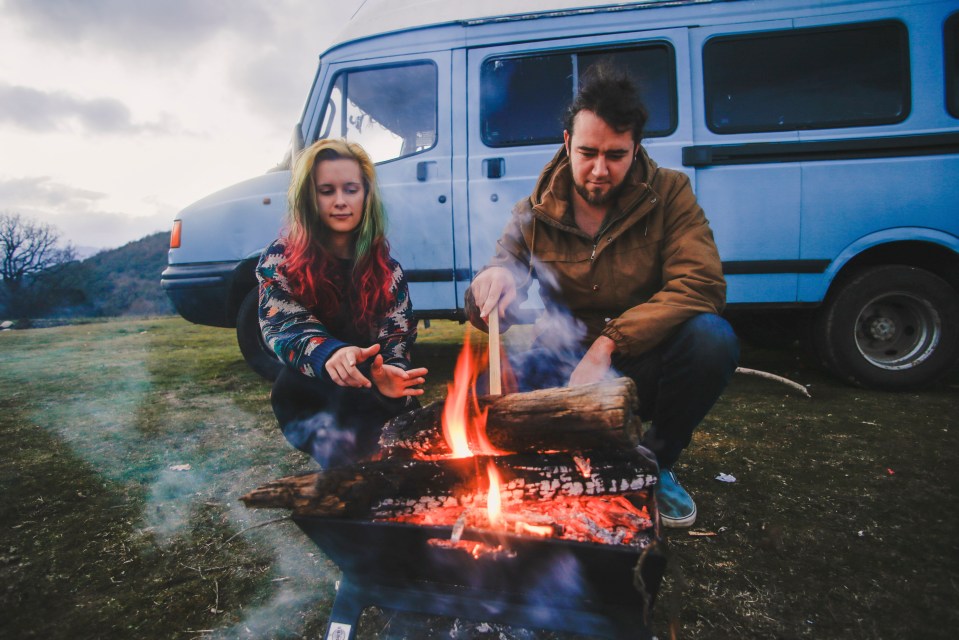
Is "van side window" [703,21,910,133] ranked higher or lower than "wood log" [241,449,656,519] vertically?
higher

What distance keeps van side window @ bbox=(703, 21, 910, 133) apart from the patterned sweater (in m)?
2.75

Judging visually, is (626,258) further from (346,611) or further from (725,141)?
(725,141)

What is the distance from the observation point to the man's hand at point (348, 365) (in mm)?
1480

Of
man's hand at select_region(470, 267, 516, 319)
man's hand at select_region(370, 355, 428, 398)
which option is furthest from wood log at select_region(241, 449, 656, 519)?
man's hand at select_region(470, 267, 516, 319)

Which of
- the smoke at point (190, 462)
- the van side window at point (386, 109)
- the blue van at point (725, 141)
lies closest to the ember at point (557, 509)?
the smoke at point (190, 462)

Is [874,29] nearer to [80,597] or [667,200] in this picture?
[667,200]

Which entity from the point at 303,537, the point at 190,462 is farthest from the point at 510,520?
the point at 190,462

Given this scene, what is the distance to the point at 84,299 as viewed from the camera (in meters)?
36.8

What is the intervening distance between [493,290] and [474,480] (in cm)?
75

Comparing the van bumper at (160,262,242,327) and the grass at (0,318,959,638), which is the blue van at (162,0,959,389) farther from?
the grass at (0,318,959,638)

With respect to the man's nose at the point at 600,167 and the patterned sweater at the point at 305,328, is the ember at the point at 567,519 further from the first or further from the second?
the man's nose at the point at 600,167

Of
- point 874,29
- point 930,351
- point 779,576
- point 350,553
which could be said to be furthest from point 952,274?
point 350,553

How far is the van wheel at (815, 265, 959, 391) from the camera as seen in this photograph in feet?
10.9

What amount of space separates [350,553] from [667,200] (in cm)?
164
